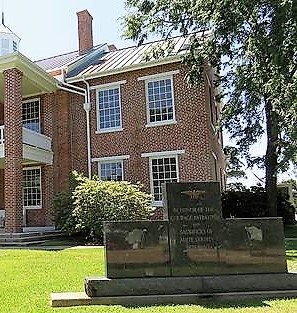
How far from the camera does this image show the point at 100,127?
20375 millimetres

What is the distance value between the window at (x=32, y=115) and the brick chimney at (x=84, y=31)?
565 cm

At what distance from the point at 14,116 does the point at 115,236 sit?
12003 mm

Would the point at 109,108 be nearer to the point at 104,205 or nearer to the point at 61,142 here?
the point at 61,142

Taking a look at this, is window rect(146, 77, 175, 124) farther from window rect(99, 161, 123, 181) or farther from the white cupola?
the white cupola

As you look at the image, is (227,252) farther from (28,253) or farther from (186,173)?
(186,173)

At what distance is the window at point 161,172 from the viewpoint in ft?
61.5

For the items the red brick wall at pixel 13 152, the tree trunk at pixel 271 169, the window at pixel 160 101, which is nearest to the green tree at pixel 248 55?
the tree trunk at pixel 271 169

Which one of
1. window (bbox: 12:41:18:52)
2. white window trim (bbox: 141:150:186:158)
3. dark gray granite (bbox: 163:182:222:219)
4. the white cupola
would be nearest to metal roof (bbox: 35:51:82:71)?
window (bbox: 12:41:18:52)

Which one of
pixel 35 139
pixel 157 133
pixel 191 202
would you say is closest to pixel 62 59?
pixel 35 139

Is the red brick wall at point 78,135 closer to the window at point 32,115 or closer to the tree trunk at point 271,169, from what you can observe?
the window at point 32,115

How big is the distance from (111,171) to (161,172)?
2.53m

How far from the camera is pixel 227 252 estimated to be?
23.1 feet

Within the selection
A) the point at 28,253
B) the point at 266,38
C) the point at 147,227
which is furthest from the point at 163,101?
the point at 147,227

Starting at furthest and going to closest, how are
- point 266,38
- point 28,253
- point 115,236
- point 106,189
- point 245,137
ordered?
point 245,137 → point 106,189 → point 266,38 → point 28,253 → point 115,236
